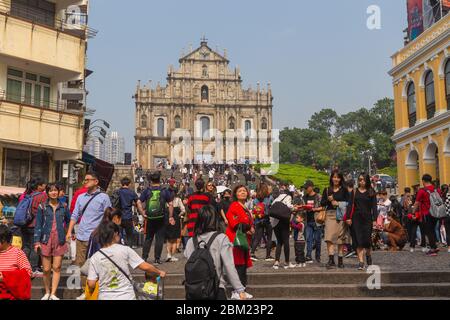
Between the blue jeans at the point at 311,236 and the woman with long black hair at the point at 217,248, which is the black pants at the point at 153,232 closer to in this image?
the blue jeans at the point at 311,236

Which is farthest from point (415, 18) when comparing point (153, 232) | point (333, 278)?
point (333, 278)

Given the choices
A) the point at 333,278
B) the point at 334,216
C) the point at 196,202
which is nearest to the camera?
the point at 333,278

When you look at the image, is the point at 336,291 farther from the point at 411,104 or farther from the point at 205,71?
the point at 205,71

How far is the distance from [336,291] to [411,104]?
66.7 ft

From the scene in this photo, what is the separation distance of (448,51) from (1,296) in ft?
67.9

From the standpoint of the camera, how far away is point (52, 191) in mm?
7254

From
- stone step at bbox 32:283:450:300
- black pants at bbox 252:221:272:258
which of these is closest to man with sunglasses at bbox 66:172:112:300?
stone step at bbox 32:283:450:300

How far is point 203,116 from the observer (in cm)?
7094

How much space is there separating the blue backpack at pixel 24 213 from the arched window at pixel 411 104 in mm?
21232

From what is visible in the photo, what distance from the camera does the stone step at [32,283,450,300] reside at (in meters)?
7.36

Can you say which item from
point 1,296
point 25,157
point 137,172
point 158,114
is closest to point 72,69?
point 25,157

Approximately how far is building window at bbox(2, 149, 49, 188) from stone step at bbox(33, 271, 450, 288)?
10.5m

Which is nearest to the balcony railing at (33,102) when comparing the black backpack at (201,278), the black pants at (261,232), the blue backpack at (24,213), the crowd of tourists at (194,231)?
the crowd of tourists at (194,231)
